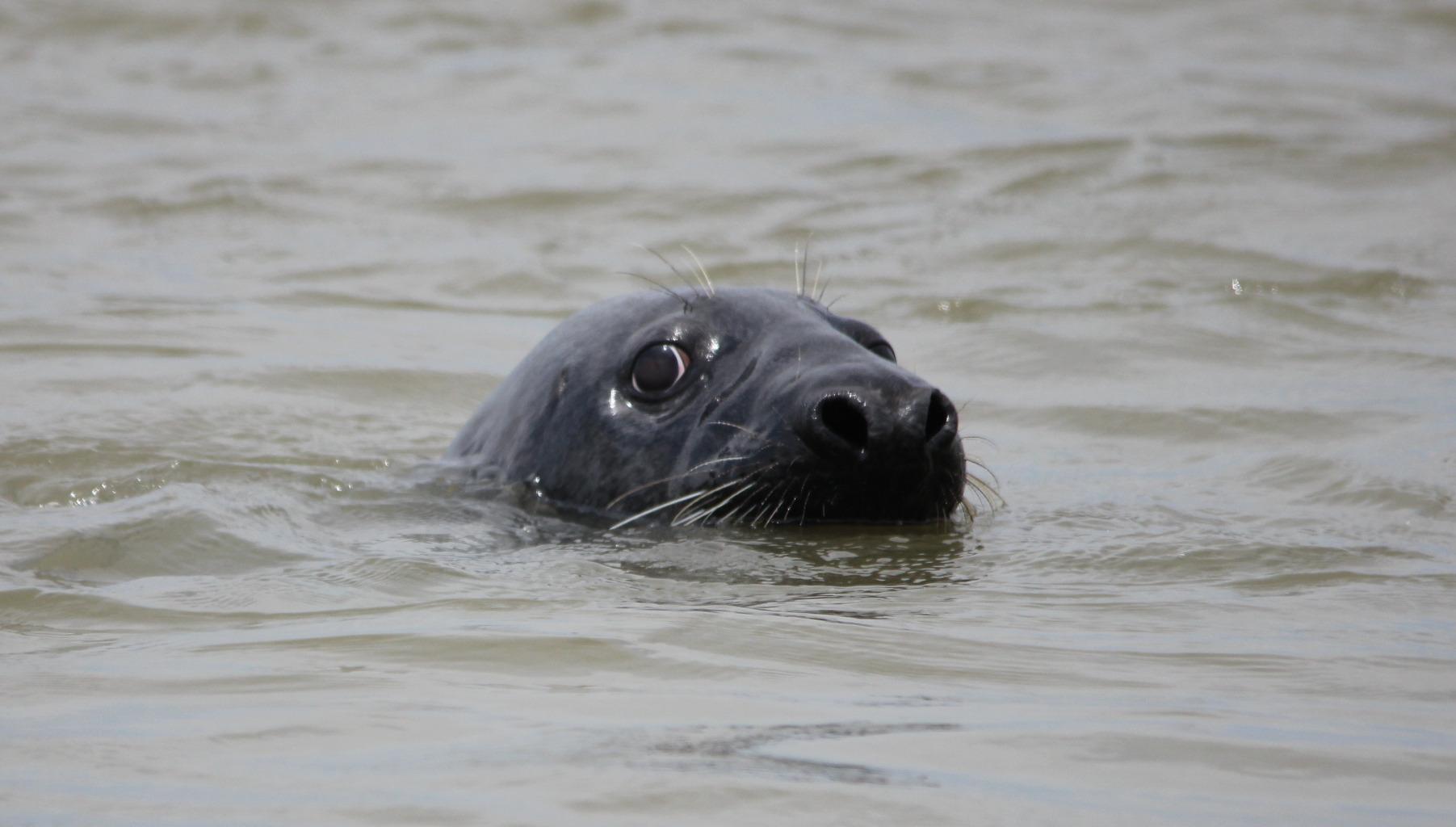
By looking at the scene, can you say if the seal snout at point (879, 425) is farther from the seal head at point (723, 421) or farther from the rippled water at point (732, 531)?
the rippled water at point (732, 531)

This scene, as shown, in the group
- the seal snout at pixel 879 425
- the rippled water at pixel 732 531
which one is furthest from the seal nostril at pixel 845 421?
the rippled water at pixel 732 531

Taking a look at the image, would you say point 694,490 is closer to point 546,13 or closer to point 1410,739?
point 1410,739

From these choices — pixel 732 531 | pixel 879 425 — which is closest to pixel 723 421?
pixel 732 531

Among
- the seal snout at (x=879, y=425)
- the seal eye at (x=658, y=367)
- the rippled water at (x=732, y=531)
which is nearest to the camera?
the rippled water at (x=732, y=531)

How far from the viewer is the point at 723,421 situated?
5043 millimetres

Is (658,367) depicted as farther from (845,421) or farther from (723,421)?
(845,421)

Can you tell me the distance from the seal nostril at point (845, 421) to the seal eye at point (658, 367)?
0.71m

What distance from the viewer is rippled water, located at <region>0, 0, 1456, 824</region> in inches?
117

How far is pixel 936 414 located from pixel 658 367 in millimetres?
923

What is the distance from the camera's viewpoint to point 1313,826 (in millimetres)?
2635

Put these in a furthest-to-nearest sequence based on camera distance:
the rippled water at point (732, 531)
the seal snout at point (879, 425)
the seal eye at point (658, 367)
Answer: the seal eye at point (658, 367)
the seal snout at point (879, 425)
the rippled water at point (732, 531)

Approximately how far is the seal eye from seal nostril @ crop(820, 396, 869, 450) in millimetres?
708

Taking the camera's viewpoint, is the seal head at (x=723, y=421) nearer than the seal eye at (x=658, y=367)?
Yes

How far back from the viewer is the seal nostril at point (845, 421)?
4676 mm
